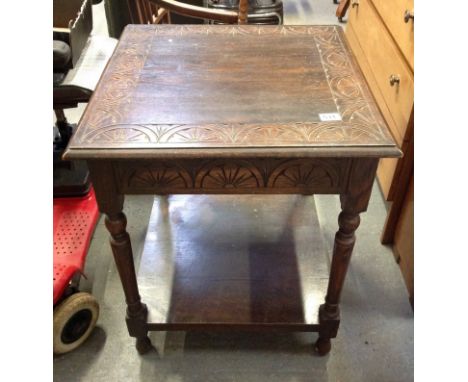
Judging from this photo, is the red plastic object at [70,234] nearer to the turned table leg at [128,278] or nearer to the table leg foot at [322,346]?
the turned table leg at [128,278]

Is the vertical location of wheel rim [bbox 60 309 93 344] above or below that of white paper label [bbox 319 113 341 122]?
below

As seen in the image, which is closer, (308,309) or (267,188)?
(267,188)

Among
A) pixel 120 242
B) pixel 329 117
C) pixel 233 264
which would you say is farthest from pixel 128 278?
pixel 329 117

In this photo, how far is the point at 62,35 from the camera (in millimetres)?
1447

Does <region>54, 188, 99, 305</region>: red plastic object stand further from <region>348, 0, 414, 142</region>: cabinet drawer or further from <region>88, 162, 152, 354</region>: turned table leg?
<region>348, 0, 414, 142</region>: cabinet drawer

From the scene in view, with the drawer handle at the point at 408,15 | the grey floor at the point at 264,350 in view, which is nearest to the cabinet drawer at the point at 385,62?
the drawer handle at the point at 408,15

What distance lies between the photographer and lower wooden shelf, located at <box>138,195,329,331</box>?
1.14 m

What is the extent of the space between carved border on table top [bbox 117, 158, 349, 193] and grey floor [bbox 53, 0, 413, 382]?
60 centimetres

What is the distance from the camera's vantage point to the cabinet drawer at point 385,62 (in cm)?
127

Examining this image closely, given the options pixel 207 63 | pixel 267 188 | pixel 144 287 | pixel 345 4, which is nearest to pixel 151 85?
pixel 207 63

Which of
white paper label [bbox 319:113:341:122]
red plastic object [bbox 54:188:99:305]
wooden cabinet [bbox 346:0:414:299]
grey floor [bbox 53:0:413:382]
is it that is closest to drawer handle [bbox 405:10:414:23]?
wooden cabinet [bbox 346:0:414:299]

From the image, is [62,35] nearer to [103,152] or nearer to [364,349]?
[103,152]

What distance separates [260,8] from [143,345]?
1865mm

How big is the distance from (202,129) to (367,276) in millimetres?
915
